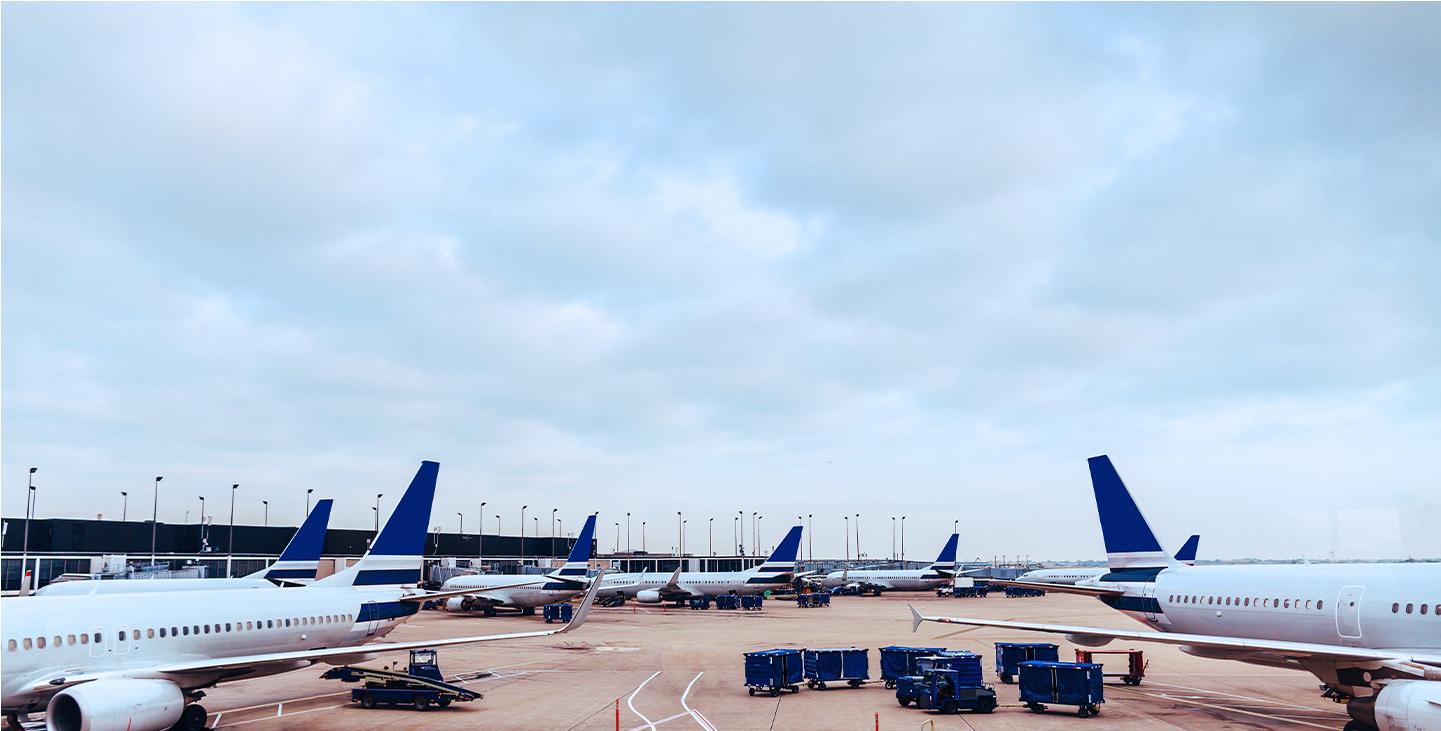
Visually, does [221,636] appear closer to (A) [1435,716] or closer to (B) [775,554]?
A: (A) [1435,716]

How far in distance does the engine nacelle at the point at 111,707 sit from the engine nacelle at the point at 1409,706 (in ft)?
92.2

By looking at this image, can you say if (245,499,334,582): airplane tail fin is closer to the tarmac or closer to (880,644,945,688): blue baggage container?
the tarmac

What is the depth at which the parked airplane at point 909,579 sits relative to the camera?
141125 mm

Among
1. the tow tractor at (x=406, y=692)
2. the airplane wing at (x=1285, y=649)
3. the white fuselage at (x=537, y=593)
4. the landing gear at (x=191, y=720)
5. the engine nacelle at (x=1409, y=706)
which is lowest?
the white fuselage at (x=537, y=593)

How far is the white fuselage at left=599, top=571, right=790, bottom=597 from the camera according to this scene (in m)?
103

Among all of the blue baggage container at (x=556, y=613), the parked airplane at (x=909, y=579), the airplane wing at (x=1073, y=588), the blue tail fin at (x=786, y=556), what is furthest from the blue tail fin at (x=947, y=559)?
the airplane wing at (x=1073, y=588)

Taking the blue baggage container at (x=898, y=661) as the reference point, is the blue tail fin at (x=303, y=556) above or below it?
above

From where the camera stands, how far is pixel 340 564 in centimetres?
8462

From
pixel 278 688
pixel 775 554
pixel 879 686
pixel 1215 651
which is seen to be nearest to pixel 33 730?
pixel 278 688

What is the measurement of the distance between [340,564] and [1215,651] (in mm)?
73167

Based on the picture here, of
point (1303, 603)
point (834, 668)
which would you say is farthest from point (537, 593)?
point (1303, 603)

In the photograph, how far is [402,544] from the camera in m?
38.4

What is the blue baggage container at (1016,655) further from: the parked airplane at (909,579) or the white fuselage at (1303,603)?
the parked airplane at (909,579)

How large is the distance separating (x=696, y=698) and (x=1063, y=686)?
39.5 ft
